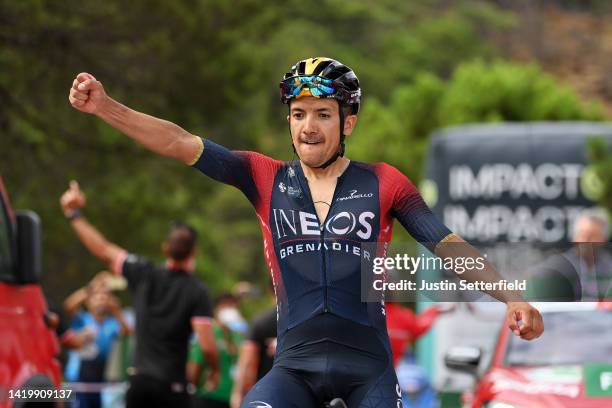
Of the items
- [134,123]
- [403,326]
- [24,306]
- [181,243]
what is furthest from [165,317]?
[134,123]

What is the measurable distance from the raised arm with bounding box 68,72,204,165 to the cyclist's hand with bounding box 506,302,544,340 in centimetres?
144

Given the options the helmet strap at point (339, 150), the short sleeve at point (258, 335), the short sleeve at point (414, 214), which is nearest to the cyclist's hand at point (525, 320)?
the short sleeve at point (414, 214)

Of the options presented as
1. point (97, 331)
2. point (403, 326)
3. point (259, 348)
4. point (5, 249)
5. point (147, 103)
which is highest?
point (147, 103)

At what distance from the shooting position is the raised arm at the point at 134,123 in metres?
6.22

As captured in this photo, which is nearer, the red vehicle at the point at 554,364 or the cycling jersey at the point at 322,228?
the cycling jersey at the point at 322,228

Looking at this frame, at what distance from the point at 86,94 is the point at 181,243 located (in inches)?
221

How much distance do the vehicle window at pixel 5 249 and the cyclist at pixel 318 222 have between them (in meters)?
2.40

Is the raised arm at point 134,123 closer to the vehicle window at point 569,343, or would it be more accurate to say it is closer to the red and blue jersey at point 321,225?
the red and blue jersey at point 321,225

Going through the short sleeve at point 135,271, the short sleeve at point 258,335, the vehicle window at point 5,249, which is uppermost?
the short sleeve at point 135,271

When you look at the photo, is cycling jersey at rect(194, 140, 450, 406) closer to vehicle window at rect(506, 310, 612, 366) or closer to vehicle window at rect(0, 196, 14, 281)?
vehicle window at rect(0, 196, 14, 281)

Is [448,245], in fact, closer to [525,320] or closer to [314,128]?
[525,320]

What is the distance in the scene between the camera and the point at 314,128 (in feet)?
21.4

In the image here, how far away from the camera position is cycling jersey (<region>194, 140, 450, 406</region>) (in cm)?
638

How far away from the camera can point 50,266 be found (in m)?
29.4
